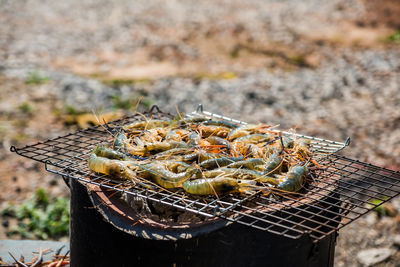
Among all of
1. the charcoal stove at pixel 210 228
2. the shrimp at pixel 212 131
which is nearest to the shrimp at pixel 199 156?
the charcoal stove at pixel 210 228

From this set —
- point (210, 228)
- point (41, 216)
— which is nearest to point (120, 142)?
point (210, 228)

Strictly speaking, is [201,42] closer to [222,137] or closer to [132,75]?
[132,75]

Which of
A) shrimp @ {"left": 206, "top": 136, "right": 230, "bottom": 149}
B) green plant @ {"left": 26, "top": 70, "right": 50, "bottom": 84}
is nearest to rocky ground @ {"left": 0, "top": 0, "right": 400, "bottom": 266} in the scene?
green plant @ {"left": 26, "top": 70, "right": 50, "bottom": 84}

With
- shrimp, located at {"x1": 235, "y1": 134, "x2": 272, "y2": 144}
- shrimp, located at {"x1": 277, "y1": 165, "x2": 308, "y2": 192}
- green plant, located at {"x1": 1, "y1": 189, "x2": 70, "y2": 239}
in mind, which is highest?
shrimp, located at {"x1": 235, "y1": 134, "x2": 272, "y2": 144}

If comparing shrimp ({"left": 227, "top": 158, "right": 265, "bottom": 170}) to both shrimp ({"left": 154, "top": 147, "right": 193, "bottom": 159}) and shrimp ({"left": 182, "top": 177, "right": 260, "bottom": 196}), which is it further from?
shrimp ({"left": 154, "top": 147, "right": 193, "bottom": 159})

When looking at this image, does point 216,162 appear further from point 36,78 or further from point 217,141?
point 36,78

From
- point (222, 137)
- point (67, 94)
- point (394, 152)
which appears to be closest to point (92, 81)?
point (67, 94)

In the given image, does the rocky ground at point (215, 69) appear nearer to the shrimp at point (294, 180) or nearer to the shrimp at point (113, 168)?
the shrimp at point (294, 180)
